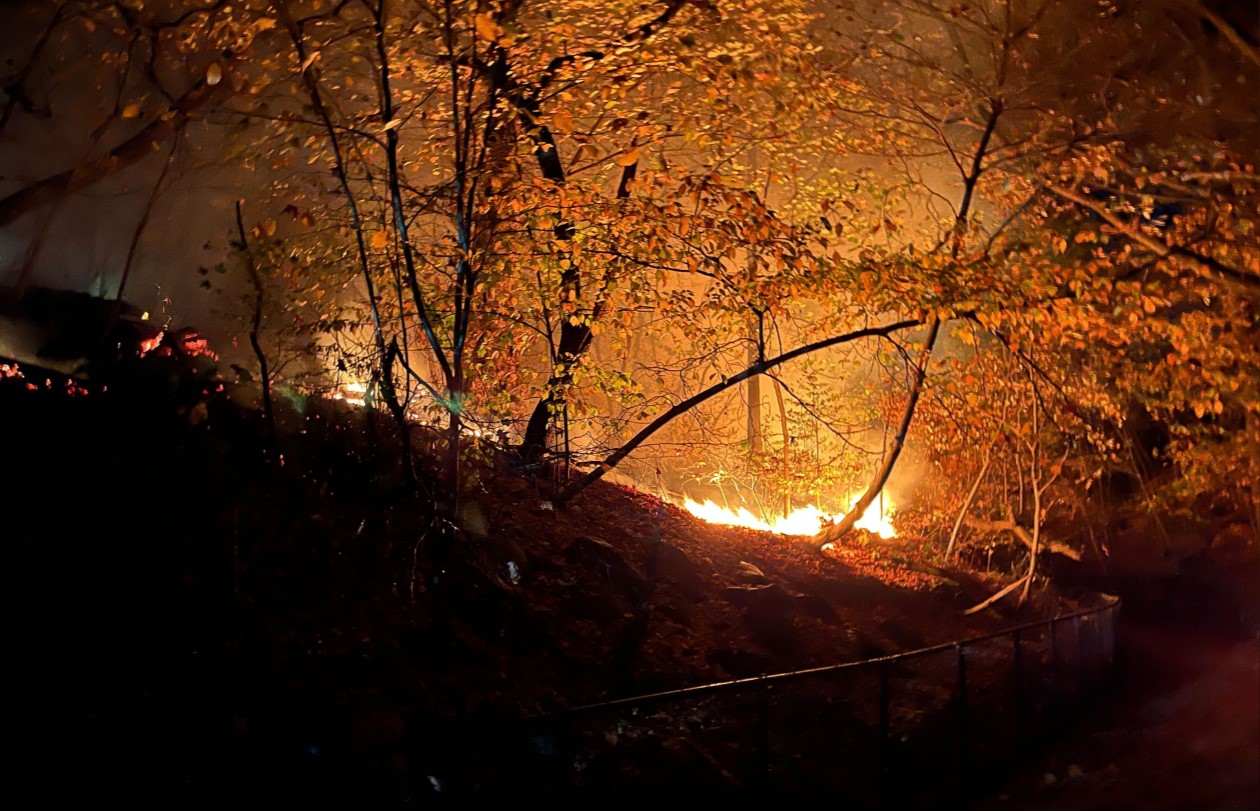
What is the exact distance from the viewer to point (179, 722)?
17.8 ft

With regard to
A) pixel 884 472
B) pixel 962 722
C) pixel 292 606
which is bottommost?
pixel 962 722

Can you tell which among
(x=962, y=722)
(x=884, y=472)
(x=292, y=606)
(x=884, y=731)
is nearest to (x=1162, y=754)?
(x=962, y=722)

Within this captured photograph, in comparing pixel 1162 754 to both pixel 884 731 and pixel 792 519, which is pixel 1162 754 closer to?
pixel 884 731

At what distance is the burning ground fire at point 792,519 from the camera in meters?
17.7

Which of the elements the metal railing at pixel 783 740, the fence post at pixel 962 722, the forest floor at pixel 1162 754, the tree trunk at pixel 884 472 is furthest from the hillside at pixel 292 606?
the forest floor at pixel 1162 754

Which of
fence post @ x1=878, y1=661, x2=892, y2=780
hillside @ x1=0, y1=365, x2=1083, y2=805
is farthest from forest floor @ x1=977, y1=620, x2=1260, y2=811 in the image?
hillside @ x1=0, y1=365, x2=1083, y2=805

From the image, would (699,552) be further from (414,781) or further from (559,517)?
(414,781)

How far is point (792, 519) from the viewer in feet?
68.8

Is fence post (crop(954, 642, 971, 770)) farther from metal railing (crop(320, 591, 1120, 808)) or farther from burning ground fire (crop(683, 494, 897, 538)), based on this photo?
burning ground fire (crop(683, 494, 897, 538))

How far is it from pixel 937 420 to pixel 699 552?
23.1 feet

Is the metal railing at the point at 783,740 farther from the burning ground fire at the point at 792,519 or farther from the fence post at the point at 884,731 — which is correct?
the burning ground fire at the point at 792,519

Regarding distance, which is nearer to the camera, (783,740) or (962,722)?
(962,722)

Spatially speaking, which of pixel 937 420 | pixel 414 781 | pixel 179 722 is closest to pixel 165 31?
pixel 179 722

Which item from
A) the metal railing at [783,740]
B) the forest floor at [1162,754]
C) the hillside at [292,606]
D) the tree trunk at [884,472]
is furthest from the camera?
the tree trunk at [884,472]
